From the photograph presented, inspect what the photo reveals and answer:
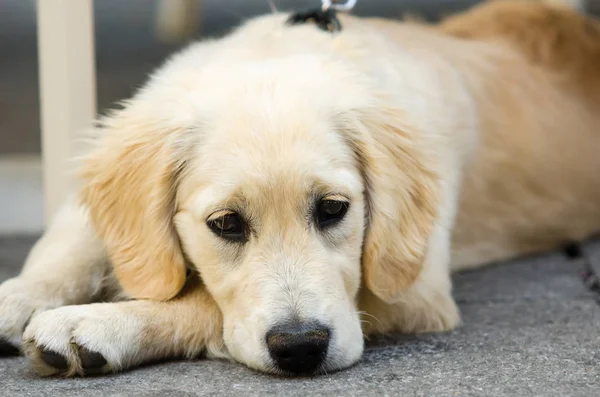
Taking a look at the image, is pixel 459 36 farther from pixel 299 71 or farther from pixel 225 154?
→ pixel 225 154

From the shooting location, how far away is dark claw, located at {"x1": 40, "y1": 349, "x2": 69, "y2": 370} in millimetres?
2643

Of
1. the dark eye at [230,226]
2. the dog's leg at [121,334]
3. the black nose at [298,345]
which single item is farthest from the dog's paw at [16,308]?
the black nose at [298,345]

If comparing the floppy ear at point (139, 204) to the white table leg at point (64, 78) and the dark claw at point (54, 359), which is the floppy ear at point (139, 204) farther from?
the white table leg at point (64, 78)

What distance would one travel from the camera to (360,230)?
2.93 metres

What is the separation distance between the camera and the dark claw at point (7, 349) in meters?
2.93

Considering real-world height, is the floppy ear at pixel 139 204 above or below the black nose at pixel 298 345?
above

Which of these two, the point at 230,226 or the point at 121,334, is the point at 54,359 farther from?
the point at 230,226

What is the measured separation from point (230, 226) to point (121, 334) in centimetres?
44

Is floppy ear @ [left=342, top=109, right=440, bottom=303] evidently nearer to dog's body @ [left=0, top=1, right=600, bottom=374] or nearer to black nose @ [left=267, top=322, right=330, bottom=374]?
dog's body @ [left=0, top=1, right=600, bottom=374]

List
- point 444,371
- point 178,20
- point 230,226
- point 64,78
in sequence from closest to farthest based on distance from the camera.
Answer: point 444,371, point 230,226, point 64,78, point 178,20

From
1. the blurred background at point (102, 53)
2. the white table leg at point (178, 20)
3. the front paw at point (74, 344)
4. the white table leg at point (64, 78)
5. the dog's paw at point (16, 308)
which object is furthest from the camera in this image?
the white table leg at point (178, 20)

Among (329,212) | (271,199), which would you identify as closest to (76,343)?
(271,199)

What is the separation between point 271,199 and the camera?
275 cm

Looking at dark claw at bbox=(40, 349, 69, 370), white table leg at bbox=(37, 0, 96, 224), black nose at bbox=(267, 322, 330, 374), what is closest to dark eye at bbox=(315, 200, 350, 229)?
black nose at bbox=(267, 322, 330, 374)
